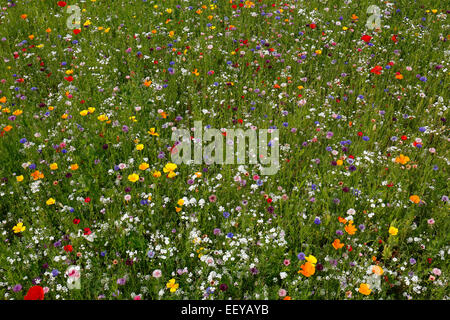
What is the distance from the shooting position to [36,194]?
11.9 feet

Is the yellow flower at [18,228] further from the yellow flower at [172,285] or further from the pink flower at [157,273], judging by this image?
the yellow flower at [172,285]

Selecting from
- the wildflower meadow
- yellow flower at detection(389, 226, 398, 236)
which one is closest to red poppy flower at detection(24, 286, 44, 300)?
the wildflower meadow

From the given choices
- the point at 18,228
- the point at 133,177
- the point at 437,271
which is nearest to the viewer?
the point at 437,271

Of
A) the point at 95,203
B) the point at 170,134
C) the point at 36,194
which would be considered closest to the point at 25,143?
the point at 36,194

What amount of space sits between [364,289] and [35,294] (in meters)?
2.41

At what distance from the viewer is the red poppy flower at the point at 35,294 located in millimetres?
2652

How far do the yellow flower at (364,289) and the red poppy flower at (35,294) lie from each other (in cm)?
233

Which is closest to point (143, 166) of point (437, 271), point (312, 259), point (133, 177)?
point (133, 177)

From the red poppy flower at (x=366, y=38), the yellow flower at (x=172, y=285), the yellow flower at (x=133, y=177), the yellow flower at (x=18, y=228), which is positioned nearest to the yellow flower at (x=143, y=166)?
the yellow flower at (x=133, y=177)

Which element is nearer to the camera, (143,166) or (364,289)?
(364,289)

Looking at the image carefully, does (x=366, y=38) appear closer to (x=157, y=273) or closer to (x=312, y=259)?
(x=312, y=259)

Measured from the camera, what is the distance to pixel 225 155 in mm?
4027

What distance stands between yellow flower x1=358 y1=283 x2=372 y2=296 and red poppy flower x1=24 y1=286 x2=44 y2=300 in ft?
7.66
